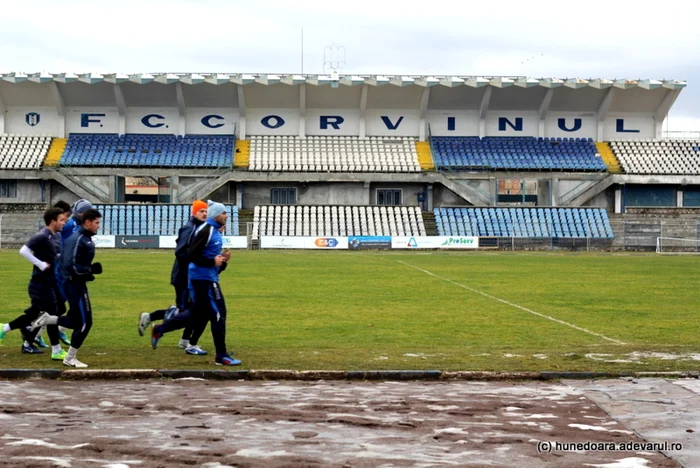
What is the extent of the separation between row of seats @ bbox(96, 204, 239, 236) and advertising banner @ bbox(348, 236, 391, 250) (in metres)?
6.77

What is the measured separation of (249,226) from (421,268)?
2210cm

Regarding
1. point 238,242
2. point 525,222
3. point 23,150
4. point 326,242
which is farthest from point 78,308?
point 23,150

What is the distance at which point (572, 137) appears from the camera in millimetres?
66438

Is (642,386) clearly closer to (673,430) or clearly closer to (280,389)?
(673,430)

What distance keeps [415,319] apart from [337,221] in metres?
38.7

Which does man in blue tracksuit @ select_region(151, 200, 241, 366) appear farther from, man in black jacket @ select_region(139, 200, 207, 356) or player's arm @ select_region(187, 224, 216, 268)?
man in black jacket @ select_region(139, 200, 207, 356)

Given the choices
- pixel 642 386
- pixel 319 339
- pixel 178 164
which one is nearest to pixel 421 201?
pixel 178 164

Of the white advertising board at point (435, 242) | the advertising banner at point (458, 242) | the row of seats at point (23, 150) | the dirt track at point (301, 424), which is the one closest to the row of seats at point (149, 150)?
the row of seats at point (23, 150)

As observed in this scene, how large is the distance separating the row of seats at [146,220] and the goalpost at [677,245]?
77.7ft

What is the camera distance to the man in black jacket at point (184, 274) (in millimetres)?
11719

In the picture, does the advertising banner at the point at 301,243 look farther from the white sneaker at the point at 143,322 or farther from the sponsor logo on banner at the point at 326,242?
the white sneaker at the point at 143,322

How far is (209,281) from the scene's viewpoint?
1146 cm

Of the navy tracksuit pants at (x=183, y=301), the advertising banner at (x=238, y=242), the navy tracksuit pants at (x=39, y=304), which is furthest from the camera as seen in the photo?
the advertising banner at (x=238, y=242)

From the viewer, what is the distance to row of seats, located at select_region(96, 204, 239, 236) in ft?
175
